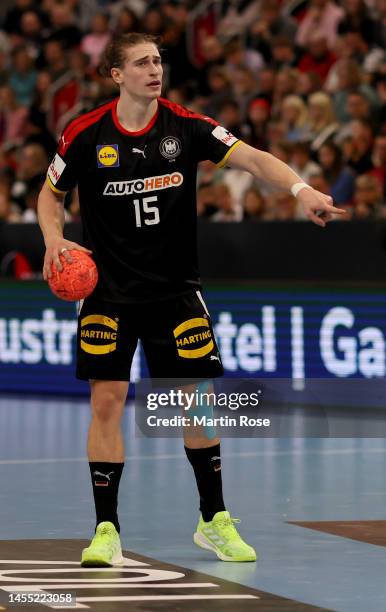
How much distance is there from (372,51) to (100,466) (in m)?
11.4

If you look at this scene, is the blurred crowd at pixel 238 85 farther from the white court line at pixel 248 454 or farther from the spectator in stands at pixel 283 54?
the white court line at pixel 248 454

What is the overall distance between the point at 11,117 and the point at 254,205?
7111 mm

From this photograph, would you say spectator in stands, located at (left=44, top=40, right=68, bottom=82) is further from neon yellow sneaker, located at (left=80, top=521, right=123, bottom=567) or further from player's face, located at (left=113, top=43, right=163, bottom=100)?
neon yellow sneaker, located at (left=80, top=521, right=123, bottom=567)

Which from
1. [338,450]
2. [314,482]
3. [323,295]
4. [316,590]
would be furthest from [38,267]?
[316,590]

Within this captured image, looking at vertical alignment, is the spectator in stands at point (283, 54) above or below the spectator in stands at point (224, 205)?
above

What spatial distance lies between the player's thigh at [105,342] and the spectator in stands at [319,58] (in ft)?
37.7

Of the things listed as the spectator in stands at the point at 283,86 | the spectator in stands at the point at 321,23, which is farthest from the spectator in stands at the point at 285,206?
the spectator in stands at the point at 321,23

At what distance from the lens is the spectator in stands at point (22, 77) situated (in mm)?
22844

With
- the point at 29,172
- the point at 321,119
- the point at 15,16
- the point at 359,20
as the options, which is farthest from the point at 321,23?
the point at 15,16

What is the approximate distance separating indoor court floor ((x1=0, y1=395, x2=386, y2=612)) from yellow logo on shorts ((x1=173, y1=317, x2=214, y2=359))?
0.96 m

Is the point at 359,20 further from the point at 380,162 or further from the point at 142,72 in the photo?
the point at 142,72

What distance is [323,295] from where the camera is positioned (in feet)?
49.5

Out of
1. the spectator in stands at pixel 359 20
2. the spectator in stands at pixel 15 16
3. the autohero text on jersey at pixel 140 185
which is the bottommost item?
the autohero text on jersey at pixel 140 185

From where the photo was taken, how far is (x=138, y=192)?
7.72 meters
